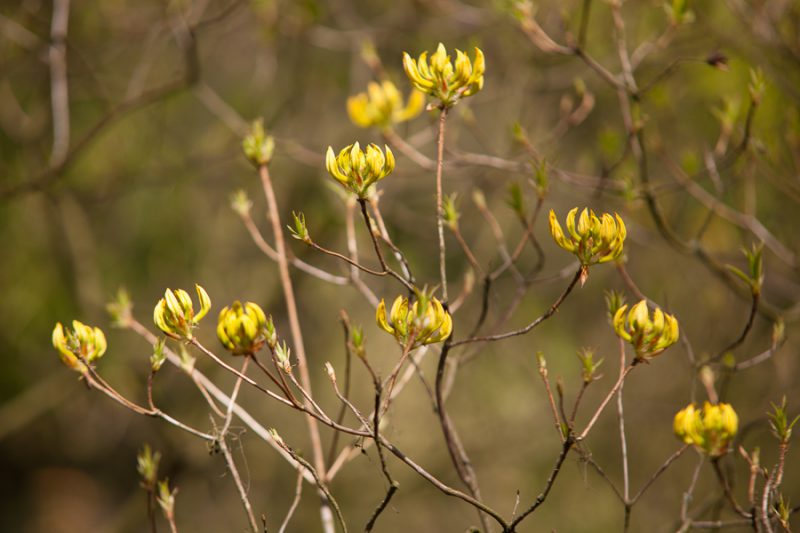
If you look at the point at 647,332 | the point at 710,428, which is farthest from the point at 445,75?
the point at 710,428

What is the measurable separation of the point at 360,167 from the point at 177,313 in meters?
0.37

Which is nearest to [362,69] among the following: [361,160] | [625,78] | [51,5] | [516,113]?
[516,113]

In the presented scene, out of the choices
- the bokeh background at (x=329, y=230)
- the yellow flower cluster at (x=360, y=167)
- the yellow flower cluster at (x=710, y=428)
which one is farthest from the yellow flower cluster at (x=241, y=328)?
the bokeh background at (x=329, y=230)

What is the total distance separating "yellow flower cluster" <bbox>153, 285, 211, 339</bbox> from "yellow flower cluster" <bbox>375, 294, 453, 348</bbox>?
0.29m

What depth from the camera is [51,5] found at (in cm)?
405

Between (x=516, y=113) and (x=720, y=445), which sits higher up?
(x=720, y=445)

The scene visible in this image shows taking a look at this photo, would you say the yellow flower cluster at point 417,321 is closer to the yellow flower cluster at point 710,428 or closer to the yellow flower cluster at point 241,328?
the yellow flower cluster at point 241,328

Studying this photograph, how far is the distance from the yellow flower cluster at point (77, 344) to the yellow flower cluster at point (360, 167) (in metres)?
0.49

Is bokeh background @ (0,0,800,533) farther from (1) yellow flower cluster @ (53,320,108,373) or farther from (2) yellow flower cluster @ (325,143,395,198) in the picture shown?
(2) yellow flower cluster @ (325,143,395,198)

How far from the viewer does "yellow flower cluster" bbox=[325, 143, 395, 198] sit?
3.79ft

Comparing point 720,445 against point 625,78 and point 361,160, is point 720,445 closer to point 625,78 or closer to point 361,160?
point 361,160

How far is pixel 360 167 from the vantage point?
45.6 inches

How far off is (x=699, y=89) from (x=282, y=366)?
3450 millimetres

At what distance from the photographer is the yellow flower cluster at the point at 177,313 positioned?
115cm
